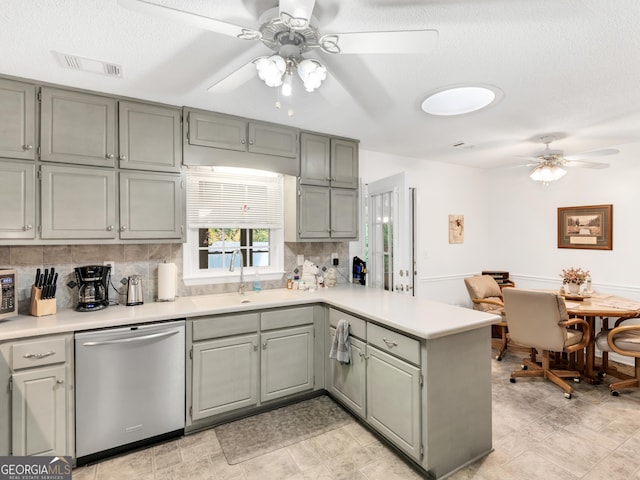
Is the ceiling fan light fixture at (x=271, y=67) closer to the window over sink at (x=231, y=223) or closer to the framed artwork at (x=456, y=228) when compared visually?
the window over sink at (x=231, y=223)

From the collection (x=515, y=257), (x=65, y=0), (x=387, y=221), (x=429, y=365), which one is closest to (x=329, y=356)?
(x=429, y=365)

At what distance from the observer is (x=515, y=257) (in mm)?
5074

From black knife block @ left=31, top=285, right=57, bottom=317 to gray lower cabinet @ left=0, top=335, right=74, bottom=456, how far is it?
391 millimetres

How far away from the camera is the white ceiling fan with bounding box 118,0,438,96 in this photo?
1245mm

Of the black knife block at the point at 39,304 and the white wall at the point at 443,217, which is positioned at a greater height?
the white wall at the point at 443,217

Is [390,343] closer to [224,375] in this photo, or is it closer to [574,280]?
[224,375]

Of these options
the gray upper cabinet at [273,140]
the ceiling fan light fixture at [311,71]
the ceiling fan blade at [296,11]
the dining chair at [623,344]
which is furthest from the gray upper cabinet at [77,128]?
Result: the dining chair at [623,344]

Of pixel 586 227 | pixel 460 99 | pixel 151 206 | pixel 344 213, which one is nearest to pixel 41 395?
pixel 151 206

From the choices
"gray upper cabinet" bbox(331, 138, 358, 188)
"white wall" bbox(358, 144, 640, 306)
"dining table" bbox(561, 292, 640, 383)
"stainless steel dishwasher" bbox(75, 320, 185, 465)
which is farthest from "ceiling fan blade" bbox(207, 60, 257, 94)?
"dining table" bbox(561, 292, 640, 383)

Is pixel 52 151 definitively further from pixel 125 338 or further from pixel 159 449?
pixel 159 449

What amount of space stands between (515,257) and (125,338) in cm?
521

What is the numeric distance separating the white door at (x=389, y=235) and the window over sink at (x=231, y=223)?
1.07 metres

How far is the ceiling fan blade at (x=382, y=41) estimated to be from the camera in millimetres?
1326

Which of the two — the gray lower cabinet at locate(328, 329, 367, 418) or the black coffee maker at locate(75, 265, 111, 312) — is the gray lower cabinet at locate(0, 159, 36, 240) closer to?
the black coffee maker at locate(75, 265, 111, 312)
